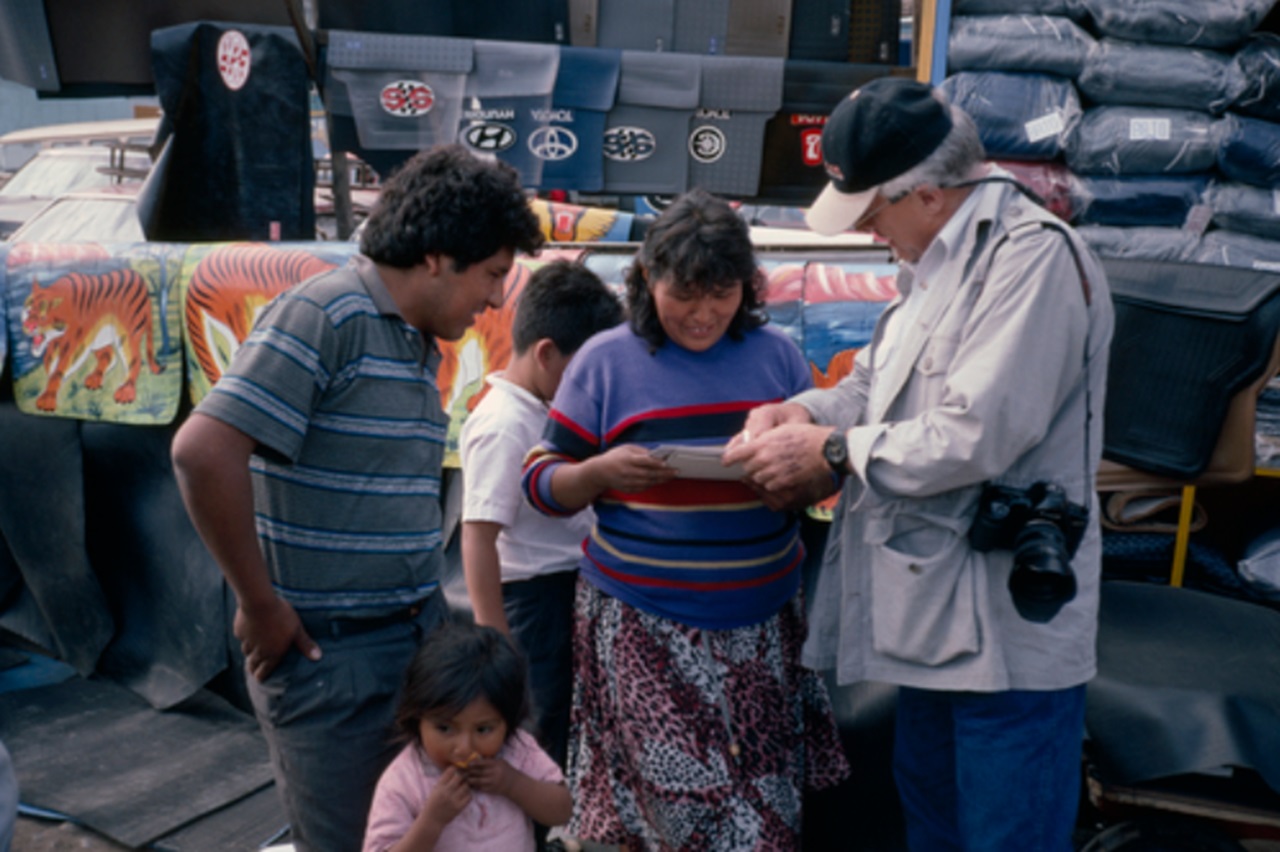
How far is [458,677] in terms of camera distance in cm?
170

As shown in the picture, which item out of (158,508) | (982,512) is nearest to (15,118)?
(158,508)

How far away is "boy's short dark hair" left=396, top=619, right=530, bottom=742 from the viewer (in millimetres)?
1688

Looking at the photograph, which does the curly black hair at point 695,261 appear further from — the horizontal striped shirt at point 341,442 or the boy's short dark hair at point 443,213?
the horizontal striped shirt at point 341,442

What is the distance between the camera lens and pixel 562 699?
2.35 meters

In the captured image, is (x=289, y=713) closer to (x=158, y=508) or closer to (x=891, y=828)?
(x=891, y=828)

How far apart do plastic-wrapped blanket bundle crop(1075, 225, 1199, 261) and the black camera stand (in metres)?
2.27

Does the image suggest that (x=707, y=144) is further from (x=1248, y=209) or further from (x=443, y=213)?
(x=443, y=213)

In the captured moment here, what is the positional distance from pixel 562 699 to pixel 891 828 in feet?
Result: 3.07

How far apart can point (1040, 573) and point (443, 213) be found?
1.07m

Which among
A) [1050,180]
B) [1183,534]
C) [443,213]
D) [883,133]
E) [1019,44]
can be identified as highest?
[1019,44]

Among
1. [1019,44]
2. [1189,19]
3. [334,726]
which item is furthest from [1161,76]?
[334,726]

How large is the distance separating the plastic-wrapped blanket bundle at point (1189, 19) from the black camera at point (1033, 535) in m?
2.64

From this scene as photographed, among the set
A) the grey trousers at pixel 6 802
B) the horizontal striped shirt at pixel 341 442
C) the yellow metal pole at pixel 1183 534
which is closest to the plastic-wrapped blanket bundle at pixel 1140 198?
the yellow metal pole at pixel 1183 534

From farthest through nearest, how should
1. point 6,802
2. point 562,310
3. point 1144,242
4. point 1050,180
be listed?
1. point 1050,180
2. point 1144,242
3. point 562,310
4. point 6,802
